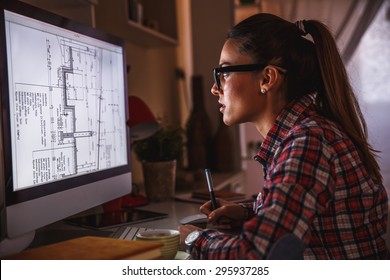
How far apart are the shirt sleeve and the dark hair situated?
0.23m

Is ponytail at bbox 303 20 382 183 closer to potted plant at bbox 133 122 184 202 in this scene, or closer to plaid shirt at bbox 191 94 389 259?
plaid shirt at bbox 191 94 389 259

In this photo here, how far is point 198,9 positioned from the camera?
268 centimetres


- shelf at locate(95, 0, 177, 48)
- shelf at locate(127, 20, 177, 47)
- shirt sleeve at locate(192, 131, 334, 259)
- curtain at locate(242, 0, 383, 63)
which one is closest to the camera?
shirt sleeve at locate(192, 131, 334, 259)

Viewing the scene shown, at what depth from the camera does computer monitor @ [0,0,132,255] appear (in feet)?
2.63

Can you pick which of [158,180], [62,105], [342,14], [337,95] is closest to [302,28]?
[337,95]

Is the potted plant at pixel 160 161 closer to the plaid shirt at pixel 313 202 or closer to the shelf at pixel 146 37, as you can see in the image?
the shelf at pixel 146 37

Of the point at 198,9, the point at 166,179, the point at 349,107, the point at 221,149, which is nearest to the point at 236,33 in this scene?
the point at 349,107

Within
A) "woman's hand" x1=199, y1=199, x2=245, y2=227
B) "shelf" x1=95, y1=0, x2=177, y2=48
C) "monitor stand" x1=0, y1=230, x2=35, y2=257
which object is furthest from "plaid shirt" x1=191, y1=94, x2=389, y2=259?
"shelf" x1=95, y1=0, x2=177, y2=48

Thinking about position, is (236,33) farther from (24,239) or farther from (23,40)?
(24,239)

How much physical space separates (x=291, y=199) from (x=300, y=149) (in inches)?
3.8

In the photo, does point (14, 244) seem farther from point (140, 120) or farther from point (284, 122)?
point (140, 120)

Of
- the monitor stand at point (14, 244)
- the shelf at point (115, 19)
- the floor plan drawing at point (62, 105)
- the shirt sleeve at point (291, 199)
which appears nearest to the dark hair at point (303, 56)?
the shirt sleeve at point (291, 199)

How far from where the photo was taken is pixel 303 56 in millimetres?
985

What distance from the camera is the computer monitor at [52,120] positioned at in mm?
803
